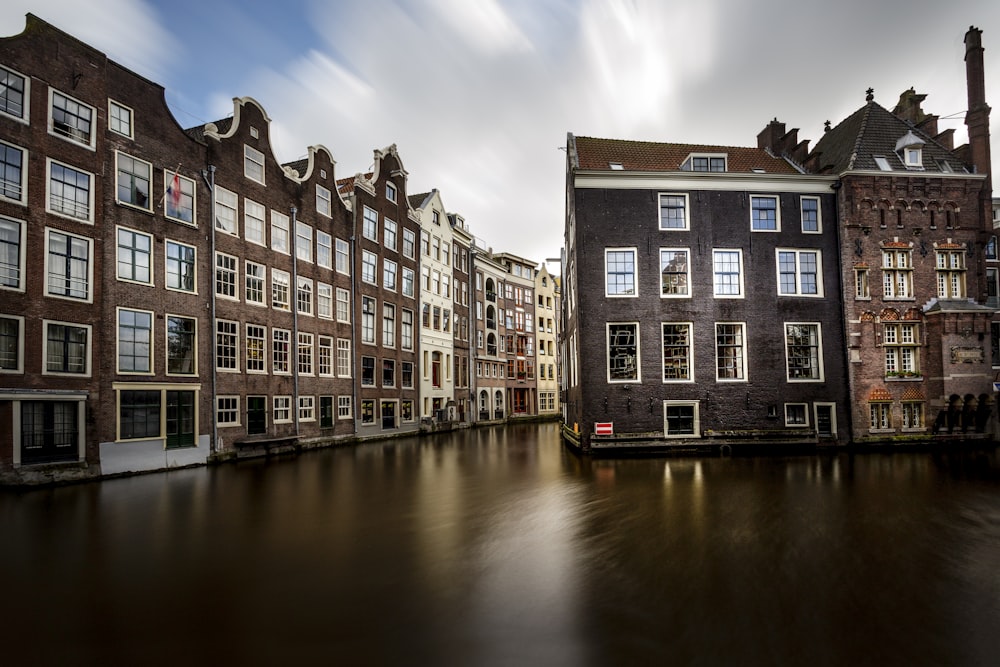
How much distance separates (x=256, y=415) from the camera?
2739 centimetres

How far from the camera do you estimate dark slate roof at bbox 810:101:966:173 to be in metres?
29.8

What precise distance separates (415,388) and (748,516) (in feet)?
107

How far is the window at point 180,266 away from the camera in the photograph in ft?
75.9

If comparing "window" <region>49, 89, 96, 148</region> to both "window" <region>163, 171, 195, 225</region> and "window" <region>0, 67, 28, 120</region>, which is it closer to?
"window" <region>0, 67, 28, 120</region>

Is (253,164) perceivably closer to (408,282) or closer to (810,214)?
(408,282)

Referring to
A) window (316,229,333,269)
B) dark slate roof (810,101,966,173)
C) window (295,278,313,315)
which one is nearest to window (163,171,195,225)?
window (295,278,313,315)

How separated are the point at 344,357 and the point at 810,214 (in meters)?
27.8

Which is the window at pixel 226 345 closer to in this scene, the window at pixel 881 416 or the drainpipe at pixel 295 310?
the drainpipe at pixel 295 310

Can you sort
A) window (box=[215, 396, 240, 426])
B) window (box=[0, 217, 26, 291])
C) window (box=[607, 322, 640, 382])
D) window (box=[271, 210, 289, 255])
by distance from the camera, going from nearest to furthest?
window (box=[0, 217, 26, 291])
window (box=[215, 396, 240, 426])
window (box=[607, 322, 640, 382])
window (box=[271, 210, 289, 255])

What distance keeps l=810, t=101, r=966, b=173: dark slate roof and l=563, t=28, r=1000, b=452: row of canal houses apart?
18cm

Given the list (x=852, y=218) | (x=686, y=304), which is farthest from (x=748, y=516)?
(x=852, y=218)

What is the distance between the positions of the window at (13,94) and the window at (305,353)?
50.0 feet

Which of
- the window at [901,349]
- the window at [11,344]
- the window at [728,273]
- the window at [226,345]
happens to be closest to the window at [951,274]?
the window at [901,349]

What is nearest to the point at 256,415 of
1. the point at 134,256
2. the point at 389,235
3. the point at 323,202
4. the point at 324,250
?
the point at 134,256
